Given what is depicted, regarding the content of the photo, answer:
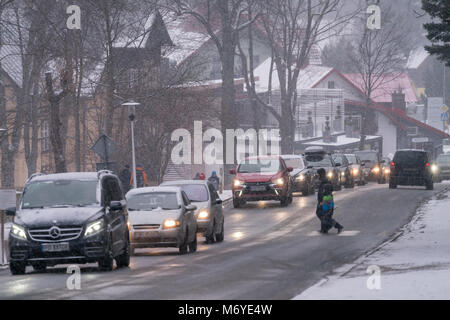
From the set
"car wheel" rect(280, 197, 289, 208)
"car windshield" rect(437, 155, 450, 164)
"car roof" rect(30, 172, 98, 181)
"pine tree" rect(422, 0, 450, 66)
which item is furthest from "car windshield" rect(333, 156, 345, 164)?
"car roof" rect(30, 172, 98, 181)

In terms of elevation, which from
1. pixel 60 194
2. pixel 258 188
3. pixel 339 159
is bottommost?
pixel 258 188

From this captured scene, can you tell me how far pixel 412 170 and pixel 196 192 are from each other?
22108 mm

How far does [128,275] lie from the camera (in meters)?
18.0

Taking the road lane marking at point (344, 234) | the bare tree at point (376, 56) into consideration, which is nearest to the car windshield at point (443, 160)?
the bare tree at point (376, 56)

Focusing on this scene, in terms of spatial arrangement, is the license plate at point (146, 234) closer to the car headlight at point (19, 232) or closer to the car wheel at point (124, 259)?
the car wheel at point (124, 259)

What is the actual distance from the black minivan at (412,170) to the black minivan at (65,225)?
2986 centimetres

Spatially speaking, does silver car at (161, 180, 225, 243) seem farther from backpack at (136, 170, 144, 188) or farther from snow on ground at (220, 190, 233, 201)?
snow on ground at (220, 190, 233, 201)

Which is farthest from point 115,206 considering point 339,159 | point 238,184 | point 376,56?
point 376,56

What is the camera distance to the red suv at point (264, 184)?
→ 129 ft

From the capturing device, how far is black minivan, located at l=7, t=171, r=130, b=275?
1856 centimetres

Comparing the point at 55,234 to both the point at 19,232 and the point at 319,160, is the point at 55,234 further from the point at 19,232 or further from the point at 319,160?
the point at 319,160

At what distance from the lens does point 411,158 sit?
48.3 meters
